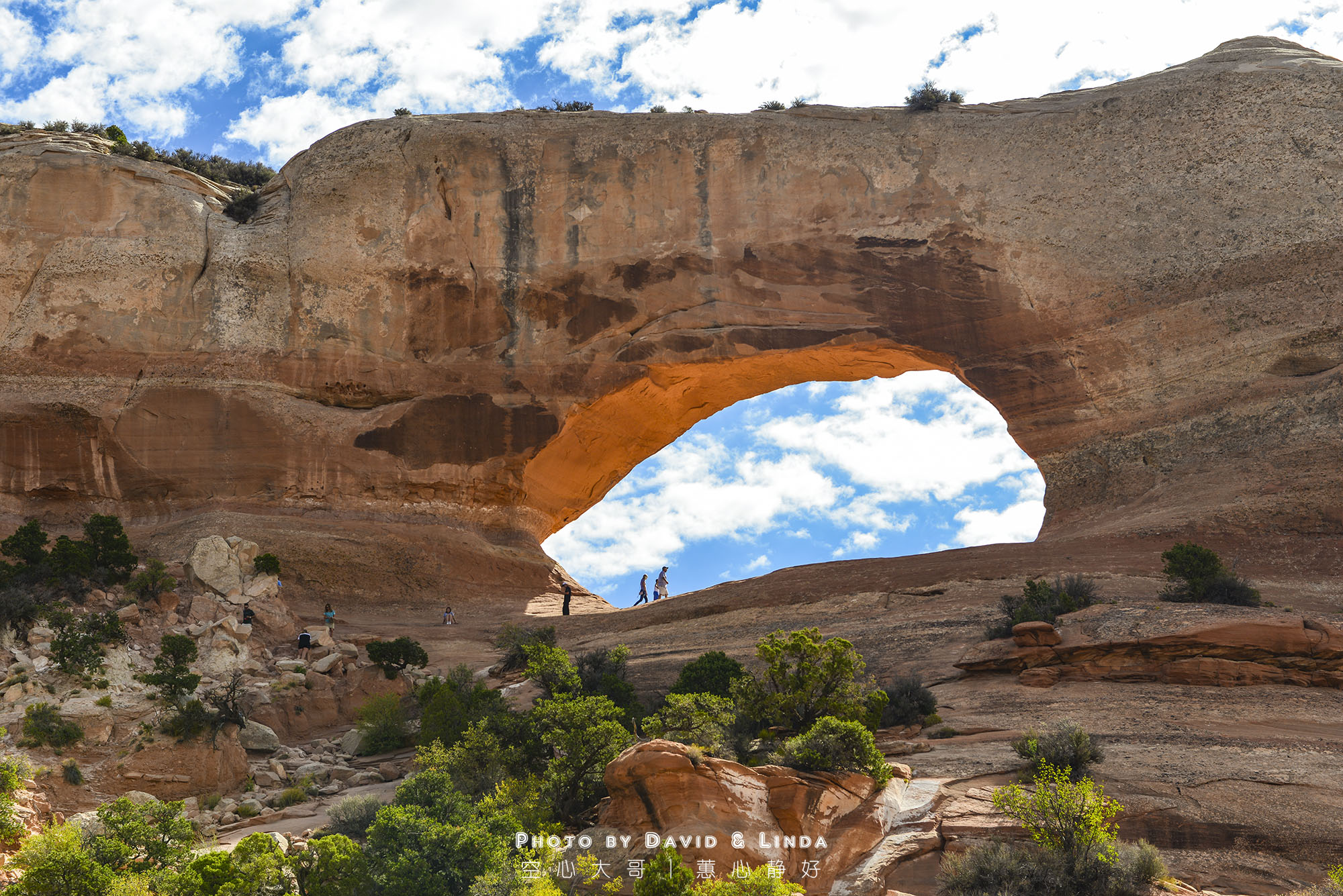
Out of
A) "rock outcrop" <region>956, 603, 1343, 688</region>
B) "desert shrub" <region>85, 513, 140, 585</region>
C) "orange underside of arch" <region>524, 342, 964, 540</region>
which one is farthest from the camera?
"orange underside of arch" <region>524, 342, 964, 540</region>

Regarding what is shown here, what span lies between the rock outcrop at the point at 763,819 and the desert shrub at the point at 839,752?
0.64 feet

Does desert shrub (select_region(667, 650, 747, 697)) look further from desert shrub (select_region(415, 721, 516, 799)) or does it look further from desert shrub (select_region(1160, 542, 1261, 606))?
desert shrub (select_region(1160, 542, 1261, 606))

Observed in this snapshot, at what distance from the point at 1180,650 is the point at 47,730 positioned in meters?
18.3

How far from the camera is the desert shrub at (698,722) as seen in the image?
51.1 feet

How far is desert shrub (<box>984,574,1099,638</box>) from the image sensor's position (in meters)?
19.8

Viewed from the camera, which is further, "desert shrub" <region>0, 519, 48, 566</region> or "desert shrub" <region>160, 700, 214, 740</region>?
"desert shrub" <region>0, 519, 48, 566</region>

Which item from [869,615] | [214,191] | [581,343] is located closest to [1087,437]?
[869,615]

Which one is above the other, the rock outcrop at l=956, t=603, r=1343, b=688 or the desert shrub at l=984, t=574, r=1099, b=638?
the desert shrub at l=984, t=574, r=1099, b=638

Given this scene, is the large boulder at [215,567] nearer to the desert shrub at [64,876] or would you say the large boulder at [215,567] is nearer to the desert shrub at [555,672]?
the desert shrub at [555,672]

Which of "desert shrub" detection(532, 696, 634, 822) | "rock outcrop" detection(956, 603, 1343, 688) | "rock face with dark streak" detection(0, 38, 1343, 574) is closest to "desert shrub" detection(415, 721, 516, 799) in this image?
"desert shrub" detection(532, 696, 634, 822)

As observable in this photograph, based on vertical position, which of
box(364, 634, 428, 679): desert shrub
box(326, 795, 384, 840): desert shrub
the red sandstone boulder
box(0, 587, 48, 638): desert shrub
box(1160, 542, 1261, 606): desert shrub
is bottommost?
box(326, 795, 384, 840): desert shrub

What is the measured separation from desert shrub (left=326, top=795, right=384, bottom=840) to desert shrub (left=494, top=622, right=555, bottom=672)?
24.7 feet

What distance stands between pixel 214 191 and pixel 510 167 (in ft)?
32.7

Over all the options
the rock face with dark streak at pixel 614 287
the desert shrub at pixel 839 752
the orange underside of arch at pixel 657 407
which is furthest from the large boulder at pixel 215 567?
the desert shrub at pixel 839 752
